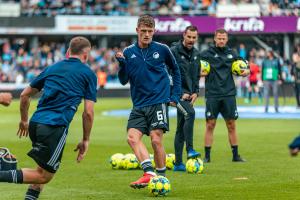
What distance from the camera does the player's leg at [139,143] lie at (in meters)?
11.8

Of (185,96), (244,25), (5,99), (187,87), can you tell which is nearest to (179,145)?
(185,96)

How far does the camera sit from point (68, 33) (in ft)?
185

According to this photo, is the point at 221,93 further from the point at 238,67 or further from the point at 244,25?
the point at 244,25

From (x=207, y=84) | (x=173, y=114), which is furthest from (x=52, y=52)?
(x=207, y=84)

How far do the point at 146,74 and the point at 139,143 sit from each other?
38.4 inches

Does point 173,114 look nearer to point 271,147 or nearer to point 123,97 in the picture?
point 271,147

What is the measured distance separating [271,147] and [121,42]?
4004cm

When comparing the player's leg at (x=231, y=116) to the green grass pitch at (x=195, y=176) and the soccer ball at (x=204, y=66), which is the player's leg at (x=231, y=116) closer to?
the green grass pitch at (x=195, y=176)

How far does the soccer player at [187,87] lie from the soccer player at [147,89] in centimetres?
240

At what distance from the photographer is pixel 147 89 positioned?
12.3m

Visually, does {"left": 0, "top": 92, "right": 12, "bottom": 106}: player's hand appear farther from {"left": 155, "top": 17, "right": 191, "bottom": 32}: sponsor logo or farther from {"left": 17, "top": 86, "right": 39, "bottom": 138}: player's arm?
{"left": 155, "top": 17, "right": 191, "bottom": 32}: sponsor logo

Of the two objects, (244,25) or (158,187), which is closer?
(158,187)

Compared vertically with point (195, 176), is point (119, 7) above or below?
above

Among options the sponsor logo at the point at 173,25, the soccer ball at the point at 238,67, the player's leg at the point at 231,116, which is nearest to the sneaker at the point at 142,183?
the player's leg at the point at 231,116
